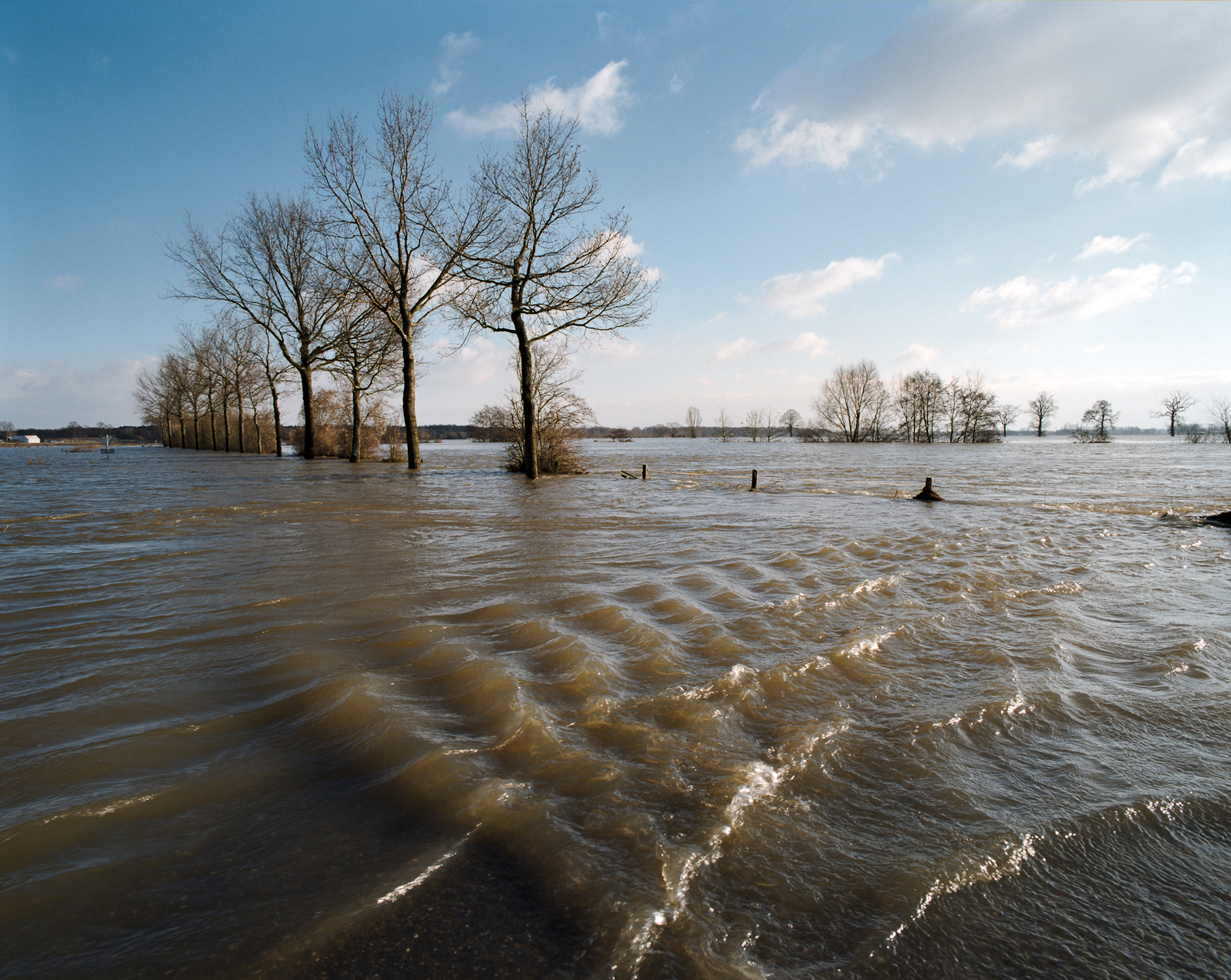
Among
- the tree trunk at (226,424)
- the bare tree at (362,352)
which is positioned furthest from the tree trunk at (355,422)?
the tree trunk at (226,424)

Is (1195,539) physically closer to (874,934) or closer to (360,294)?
(874,934)

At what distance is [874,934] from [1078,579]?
6954 mm

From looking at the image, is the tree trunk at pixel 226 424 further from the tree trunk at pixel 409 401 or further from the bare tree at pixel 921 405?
the bare tree at pixel 921 405

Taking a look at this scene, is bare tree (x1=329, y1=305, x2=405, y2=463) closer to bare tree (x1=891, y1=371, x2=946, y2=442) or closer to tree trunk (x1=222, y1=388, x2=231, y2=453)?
tree trunk (x1=222, y1=388, x2=231, y2=453)

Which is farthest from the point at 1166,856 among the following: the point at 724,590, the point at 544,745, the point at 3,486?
the point at 3,486

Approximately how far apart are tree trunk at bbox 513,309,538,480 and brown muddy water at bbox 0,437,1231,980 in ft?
39.1

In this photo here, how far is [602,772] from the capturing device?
2633 mm

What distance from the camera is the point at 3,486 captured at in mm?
14438

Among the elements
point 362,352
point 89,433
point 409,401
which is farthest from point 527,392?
point 89,433

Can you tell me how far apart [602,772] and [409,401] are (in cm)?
1980

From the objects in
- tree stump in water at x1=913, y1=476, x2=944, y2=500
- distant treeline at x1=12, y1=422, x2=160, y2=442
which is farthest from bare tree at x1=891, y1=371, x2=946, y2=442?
distant treeline at x1=12, y1=422, x2=160, y2=442

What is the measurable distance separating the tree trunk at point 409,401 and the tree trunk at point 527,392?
414 cm

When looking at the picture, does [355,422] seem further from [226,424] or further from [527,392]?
[226,424]

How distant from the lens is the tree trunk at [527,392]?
17753 mm
